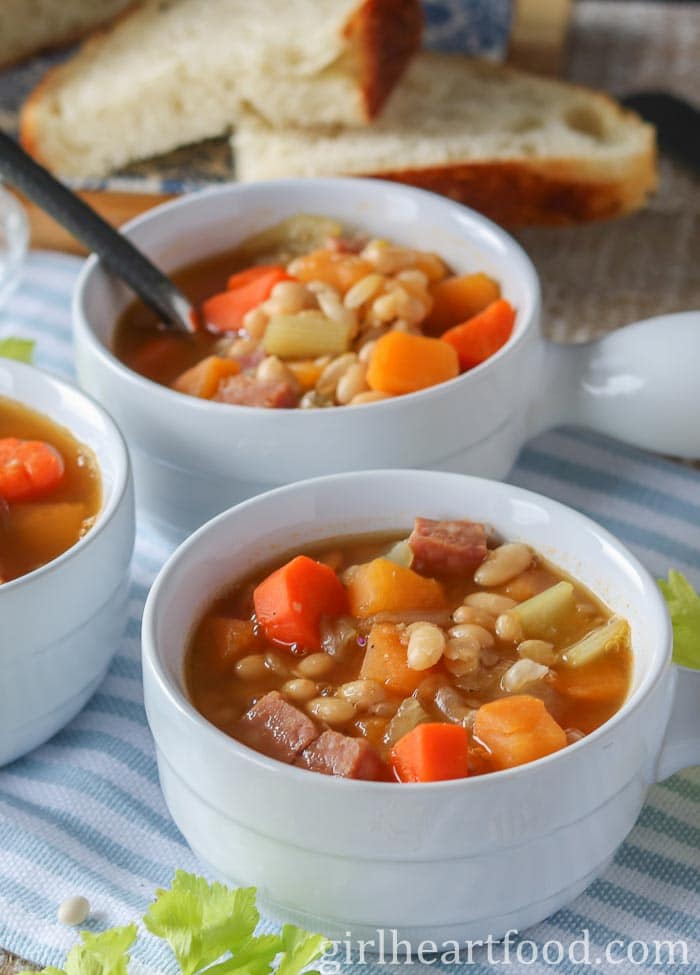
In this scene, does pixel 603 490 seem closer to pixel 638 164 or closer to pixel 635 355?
pixel 635 355

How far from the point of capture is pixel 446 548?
1900mm

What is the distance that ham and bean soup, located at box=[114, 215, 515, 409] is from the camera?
2.34 metres

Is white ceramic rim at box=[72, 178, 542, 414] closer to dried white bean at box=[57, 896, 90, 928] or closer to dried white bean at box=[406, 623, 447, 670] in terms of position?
dried white bean at box=[406, 623, 447, 670]

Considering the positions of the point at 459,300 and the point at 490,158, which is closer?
the point at 459,300

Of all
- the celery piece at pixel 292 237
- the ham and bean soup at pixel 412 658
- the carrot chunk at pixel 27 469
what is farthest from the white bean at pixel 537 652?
the celery piece at pixel 292 237

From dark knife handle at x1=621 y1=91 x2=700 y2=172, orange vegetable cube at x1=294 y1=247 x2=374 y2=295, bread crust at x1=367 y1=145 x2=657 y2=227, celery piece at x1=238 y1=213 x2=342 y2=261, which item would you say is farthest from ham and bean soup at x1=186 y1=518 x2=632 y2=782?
dark knife handle at x1=621 y1=91 x2=700 y2=172

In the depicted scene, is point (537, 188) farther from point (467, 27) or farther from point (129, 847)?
point (129, 847)

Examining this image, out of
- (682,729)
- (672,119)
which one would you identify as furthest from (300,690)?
(672,119)

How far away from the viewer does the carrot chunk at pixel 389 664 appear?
1719 mm

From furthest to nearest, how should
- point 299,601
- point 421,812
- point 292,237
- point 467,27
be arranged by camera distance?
1. point 467,27
2. point 292,237
3. point 299,601
4. point 421,812

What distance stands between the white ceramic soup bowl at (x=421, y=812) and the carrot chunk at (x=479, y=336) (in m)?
0.70

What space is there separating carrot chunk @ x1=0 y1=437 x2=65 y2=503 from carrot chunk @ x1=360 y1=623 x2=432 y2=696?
2.04 feet

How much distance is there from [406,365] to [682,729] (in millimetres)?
855

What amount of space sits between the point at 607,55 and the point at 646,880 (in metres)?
3.28
